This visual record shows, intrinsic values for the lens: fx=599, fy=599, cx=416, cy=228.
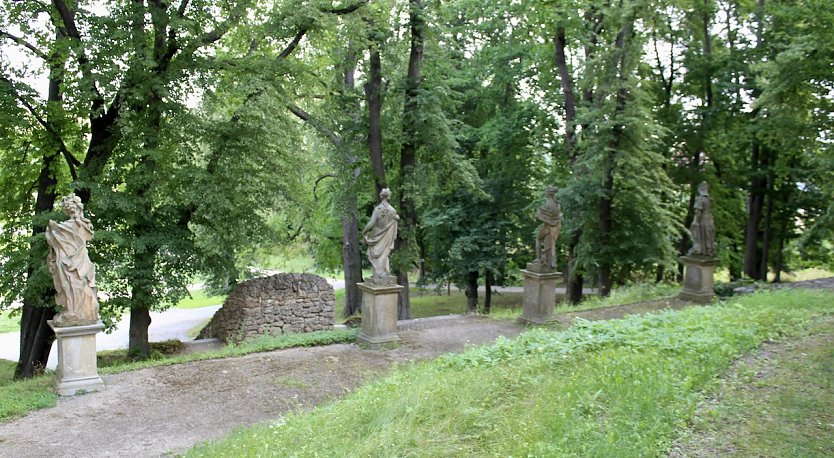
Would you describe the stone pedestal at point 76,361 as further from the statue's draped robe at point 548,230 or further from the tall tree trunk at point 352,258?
the tall tree trunk at point 352,258

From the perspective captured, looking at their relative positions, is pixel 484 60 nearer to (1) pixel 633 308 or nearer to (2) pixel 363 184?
(2) pixel 363 184

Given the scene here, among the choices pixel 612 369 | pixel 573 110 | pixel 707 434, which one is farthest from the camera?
→ pixel 573 110

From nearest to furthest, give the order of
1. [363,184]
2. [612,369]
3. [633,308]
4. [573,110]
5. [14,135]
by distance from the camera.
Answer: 1. [612,369]
2. [14,135]
3. [633,308]
4. [363,184]
5. [573,110]

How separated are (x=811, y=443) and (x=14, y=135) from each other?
1393 cm

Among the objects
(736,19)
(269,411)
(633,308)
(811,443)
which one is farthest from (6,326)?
(736,19)

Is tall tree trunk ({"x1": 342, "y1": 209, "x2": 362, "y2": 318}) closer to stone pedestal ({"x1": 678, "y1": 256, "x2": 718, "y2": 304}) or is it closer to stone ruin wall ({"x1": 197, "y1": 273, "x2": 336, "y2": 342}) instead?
stone ruin wall ({"x1": 197, "y1": 273, "x2": 336, "y2": 342})

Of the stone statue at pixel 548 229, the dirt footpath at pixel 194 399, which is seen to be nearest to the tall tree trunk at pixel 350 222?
the stone statue at pixel 548 229

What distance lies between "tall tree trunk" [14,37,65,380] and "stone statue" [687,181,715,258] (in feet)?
46.1

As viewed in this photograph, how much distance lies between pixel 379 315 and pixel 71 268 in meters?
4.94

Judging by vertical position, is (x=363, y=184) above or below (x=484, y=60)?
below

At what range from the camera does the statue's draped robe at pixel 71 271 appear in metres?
8.29

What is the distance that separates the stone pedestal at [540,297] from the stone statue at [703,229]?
4.40 m

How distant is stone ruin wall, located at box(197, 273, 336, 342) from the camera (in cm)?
1399

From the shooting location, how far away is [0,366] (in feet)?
48.9
